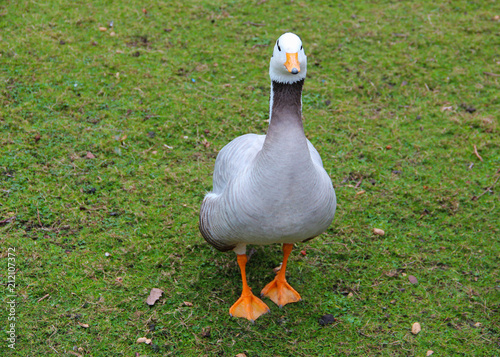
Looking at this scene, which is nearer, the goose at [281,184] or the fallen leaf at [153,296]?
the goose at [281,184]

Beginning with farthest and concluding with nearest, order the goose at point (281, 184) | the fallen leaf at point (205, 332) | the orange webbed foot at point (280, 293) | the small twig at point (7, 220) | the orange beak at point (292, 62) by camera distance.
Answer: the small twig at point (7, 220) → the orange webbed foot at point (280, 293) → the fallen leaf at point (205, 332) → the goose at point (281, 184) → the orange beak at point (292, 62)

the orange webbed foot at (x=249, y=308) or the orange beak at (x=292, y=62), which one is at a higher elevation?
the orange beak at (x=292, y=62)

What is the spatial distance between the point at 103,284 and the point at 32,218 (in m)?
1.05

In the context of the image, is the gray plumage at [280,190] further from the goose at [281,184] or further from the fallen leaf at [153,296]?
the fallen leaf at [153,296]

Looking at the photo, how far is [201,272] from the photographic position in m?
4.15

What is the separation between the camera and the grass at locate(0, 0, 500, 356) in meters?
3.74

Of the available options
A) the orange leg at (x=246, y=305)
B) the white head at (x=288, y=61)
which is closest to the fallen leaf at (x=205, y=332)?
the orange leg at (x=246, y=305)

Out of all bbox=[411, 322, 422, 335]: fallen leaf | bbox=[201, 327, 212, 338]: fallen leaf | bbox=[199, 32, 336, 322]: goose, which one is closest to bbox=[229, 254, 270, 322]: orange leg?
bbox=[201, 327, 212, 338]: fallen leaf

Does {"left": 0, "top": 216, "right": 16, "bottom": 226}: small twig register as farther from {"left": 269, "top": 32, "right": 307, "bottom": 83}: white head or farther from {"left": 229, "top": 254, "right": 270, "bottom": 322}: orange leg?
{"left": 269, "top": 32, "right": 307, "bottom": 83}: white head

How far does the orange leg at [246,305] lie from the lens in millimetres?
3816

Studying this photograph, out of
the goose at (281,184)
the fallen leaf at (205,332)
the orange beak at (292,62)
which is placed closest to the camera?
the orange beak at (292,62)

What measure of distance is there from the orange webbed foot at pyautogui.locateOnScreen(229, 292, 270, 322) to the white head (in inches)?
72.7

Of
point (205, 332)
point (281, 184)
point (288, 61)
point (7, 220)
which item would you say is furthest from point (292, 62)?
point (7, 220)

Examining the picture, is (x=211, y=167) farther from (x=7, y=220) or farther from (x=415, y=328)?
(x=415, y=328)
